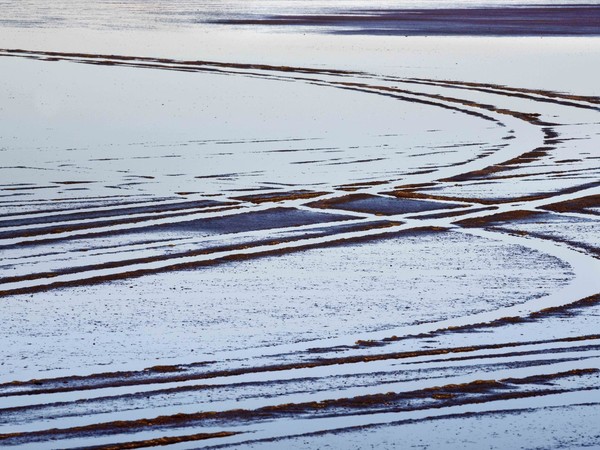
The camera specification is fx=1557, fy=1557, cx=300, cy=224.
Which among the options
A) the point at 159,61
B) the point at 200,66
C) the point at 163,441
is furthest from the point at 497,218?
the point at 159,61

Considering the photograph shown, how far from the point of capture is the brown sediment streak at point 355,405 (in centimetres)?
498

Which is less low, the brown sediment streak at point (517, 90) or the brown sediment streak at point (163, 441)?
the brown sediment streak at point (163, 441)

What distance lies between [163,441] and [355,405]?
2.49 feet

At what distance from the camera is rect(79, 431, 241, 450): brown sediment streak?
4.82m

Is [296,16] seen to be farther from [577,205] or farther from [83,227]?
[83,227]

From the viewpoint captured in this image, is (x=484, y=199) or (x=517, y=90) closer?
(x=484, y=199)

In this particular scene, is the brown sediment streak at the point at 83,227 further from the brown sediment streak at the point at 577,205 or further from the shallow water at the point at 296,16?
the shallow water at the point at 296,16

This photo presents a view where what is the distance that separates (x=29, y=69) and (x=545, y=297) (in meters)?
16.8

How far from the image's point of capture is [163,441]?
16.0 feet

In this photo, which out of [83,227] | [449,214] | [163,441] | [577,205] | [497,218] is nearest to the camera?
[163,441]

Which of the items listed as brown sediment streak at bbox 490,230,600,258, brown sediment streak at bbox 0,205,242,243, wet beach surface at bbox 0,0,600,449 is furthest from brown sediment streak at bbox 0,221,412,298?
brown sediment streak at bbox 0,205,242,243

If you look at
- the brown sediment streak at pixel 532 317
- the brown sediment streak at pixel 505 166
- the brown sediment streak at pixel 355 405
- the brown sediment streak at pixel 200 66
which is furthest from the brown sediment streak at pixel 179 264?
the brown sediment streak at pixel 200 66

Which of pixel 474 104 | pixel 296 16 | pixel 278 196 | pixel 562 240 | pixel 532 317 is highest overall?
pixel 532 317

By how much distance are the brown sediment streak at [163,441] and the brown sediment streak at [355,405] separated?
12cm
